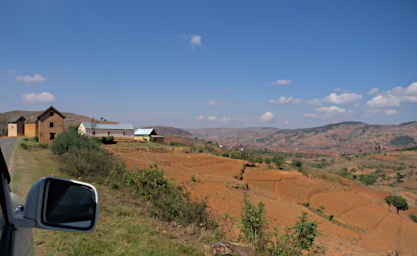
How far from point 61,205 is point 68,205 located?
55mm

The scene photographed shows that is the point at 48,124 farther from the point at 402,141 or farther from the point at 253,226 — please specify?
the point at 402,141

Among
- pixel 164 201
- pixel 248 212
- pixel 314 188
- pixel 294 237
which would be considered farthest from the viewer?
pixel 314 188

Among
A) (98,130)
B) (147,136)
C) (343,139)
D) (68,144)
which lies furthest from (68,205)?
(343,139)

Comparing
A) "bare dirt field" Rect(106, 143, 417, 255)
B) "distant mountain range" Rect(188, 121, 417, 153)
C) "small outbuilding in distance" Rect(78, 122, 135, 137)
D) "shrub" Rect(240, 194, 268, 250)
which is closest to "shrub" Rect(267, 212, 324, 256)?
"shrub" Rect(240, 194, 268, 250)

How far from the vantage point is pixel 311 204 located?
62.3ft

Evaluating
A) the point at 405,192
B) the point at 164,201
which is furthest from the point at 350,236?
the point at 405,192

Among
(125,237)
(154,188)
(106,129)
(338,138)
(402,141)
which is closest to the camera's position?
(125,237)

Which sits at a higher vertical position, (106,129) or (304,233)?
(106,129)

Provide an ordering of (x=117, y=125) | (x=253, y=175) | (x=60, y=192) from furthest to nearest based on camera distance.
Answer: (x=117, y=125) < (x=253, y=175) < (x=60, y=192)

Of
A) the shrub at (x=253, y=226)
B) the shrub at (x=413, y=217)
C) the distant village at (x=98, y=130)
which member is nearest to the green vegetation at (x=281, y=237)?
the shrub at (x=253, y=226)

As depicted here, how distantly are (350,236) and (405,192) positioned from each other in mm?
22539

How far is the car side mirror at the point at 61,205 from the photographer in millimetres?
1323

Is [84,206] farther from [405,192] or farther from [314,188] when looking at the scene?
[405,192]

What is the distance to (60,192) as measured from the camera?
1512 millimetres
